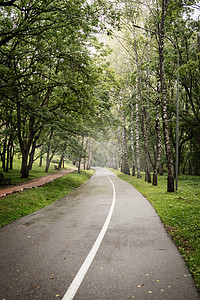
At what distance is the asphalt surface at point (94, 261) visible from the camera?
3.31m

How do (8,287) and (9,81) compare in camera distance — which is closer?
(8,287)

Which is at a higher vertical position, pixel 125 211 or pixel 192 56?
pixel 192 56

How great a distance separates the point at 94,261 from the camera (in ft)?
14.2

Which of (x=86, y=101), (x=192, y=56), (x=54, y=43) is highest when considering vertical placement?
(x=192, y=56)

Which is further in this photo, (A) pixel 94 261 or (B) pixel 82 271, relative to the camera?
(A) pixel 94 261

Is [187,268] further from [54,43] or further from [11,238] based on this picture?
[54,43]

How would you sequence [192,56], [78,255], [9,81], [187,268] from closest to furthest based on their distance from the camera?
[187,268] → [78,255] → [9,81] → [192,56]

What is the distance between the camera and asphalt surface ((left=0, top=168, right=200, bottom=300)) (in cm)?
331

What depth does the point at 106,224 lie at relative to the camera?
7.04 m

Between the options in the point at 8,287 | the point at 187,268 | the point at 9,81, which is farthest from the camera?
the point at 9,81

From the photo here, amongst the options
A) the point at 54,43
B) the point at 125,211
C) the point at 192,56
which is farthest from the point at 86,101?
the point at 192,56

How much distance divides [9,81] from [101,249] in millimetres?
9288

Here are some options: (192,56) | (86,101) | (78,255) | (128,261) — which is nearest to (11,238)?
(78,255)

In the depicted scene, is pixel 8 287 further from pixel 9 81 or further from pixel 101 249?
pixel 9 81
